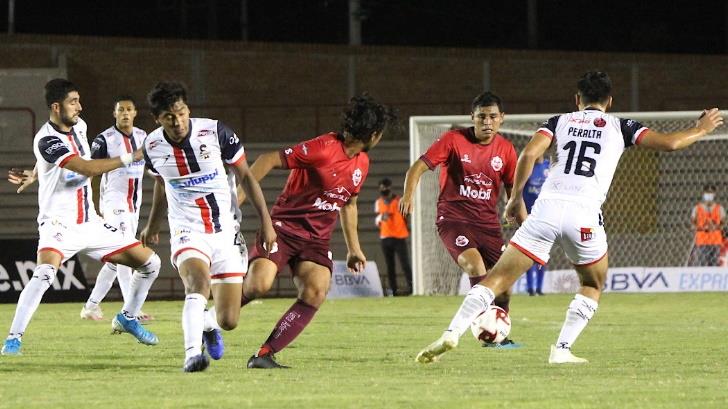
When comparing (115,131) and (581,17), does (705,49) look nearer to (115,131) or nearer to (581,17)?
(581,17)

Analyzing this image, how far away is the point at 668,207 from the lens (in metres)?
25.5

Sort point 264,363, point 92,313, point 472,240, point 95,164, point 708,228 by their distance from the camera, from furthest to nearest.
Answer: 1. point 708,228
2. point 92,313
3. point 472,240
4. point 95,164
5. point 264,363

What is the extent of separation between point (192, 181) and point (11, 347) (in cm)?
270

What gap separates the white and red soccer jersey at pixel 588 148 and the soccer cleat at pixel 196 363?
255cm

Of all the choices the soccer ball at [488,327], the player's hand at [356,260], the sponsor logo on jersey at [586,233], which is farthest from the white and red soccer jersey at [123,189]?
the sponsor logo on jersey at [586,233]

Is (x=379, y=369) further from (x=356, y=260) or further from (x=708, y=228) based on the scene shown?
(x=708, y=228)

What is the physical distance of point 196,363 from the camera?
8.67 metres

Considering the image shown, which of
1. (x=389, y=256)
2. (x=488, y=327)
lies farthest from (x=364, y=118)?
(x=389, y=256)

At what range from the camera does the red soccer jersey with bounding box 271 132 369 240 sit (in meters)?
9.43

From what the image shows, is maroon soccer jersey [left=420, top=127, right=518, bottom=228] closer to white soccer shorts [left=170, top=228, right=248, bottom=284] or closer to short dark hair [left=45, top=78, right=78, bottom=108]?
short dark hair [left=45, top=78, right=78, bottom=108]

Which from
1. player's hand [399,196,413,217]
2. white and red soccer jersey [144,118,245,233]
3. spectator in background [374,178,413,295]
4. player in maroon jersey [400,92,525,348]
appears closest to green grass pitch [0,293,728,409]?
Answer: player in maroon jersey [400,92,525,348]

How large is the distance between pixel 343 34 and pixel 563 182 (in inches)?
1286

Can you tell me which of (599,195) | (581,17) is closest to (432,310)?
(599,195)

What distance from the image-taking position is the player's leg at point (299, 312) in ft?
30.2
